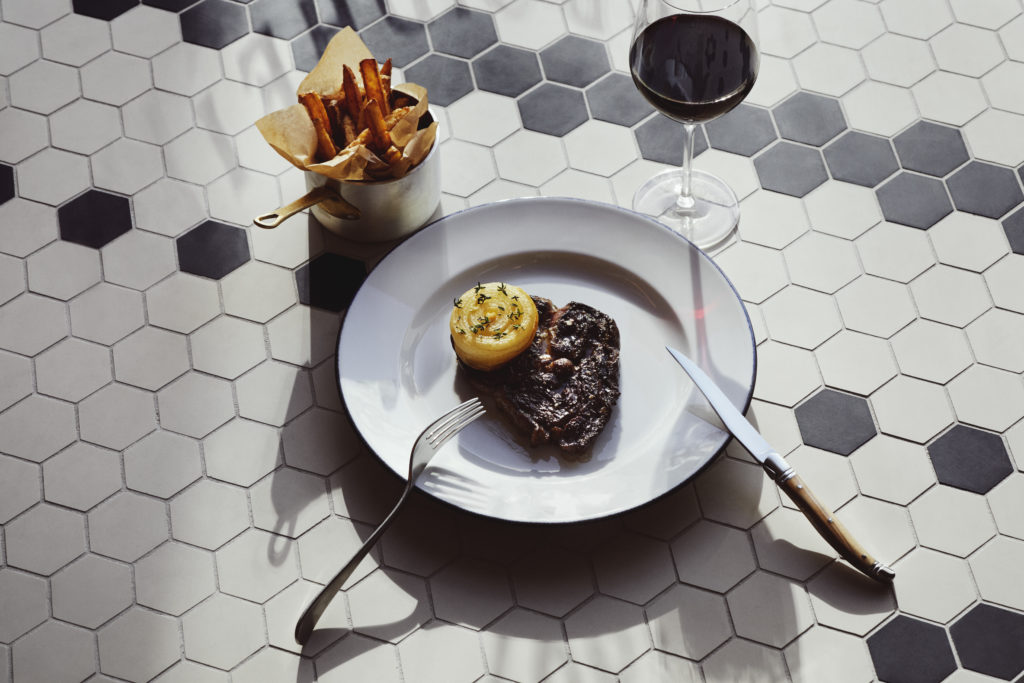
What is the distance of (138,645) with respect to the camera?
1.21m

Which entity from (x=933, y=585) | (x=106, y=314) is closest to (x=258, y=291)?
(x=106, y=314)

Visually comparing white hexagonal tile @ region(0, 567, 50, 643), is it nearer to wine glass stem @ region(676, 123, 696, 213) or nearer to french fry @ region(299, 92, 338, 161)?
french fry @ region(299, 92, 338, 161)

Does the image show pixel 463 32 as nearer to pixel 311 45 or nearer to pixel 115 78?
pixel 311 45

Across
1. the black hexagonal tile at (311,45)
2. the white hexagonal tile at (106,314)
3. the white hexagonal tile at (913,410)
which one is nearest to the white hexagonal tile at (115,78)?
the black hexagonal tile at (311,45)

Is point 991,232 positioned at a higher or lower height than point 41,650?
higher

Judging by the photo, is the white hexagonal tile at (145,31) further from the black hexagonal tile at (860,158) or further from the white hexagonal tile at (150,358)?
the black hexagonal tile at (860,158)

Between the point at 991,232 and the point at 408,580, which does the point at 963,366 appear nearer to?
the point at 991,232

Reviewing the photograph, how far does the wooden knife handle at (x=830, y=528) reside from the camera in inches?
45.2

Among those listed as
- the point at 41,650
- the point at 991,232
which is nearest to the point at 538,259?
the point at 991,232

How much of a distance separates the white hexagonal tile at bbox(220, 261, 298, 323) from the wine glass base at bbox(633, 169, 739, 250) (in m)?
0.53

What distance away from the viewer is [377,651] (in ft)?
3.89

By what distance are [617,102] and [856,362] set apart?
56cm

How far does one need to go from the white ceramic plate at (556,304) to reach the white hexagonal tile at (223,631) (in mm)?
266

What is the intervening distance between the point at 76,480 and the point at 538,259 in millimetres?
689
